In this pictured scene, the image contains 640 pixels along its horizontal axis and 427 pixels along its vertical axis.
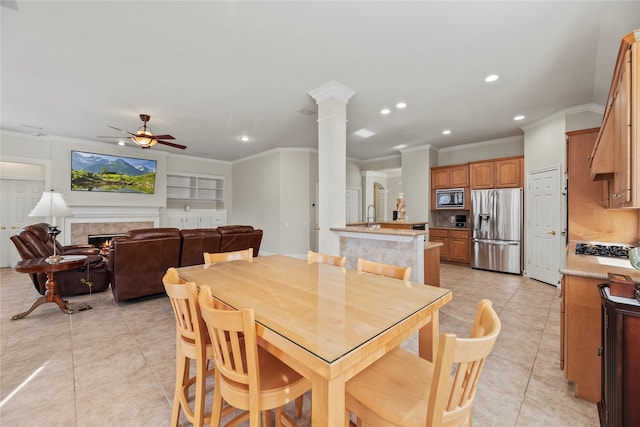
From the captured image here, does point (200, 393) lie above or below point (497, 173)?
below

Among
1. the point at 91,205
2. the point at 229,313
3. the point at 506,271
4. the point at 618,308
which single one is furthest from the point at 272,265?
the point at 91,205

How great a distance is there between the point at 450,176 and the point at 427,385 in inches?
233

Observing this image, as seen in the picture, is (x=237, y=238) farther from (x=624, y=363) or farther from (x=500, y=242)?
(x=500, y=242)

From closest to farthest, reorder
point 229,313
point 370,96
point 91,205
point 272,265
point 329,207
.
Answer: point 229,313 < point 272,265 < point 329,207 < point 370,96 < point 91,205

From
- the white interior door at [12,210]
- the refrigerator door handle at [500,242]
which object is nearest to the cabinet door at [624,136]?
the refrigerator door handle at [500,242]

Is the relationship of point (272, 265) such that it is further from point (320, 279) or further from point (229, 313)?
point (229, 313)

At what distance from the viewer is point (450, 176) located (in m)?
6.13

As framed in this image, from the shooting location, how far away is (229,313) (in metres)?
1.00

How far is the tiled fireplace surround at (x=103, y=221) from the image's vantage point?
232 inches

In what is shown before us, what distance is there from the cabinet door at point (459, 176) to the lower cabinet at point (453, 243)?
1079 mm

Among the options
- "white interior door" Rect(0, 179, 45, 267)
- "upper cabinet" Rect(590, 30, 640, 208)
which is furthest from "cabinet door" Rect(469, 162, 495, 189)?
"white interior door" Rect(0, 179, 45, 267)

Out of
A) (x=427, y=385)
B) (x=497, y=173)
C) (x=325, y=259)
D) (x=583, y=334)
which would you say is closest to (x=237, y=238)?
(x=325, y=259)

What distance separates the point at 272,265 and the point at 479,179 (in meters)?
5.40

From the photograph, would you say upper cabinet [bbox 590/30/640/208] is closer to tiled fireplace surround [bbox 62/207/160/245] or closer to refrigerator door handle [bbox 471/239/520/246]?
refrigerator door handle [bbox 471/239/520/246]
